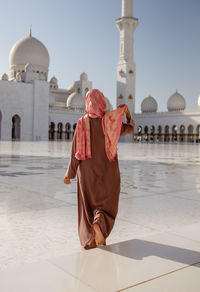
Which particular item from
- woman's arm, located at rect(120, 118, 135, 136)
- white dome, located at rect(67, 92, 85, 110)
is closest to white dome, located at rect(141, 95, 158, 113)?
white dome, located at rect(67, 92, 85, 110)

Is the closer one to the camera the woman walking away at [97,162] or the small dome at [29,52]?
the woman walking away at [97,162]

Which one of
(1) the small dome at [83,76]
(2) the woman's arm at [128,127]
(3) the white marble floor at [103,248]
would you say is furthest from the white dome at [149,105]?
(2) the woman's arm at [128,127]

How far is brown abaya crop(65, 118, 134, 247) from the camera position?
6.09 ft

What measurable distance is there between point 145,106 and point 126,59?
4.77 meters

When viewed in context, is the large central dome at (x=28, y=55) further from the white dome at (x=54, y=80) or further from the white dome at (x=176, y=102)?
the white dome at (x=176, y=102)

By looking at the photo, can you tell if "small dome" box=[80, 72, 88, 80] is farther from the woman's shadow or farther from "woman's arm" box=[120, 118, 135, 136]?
the woman's shadow

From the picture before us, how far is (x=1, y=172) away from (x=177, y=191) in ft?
8.34

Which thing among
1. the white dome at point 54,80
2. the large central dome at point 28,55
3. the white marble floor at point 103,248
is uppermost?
the large central dome at point 28,55

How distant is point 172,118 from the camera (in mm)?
28141

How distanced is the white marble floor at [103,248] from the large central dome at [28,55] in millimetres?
28320

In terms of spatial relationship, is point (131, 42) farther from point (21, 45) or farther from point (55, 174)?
point (55, 174)

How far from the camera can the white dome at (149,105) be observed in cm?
3183

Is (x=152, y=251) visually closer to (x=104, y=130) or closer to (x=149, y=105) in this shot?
(x=104, y=130)

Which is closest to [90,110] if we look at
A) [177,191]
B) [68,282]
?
[68,282]
